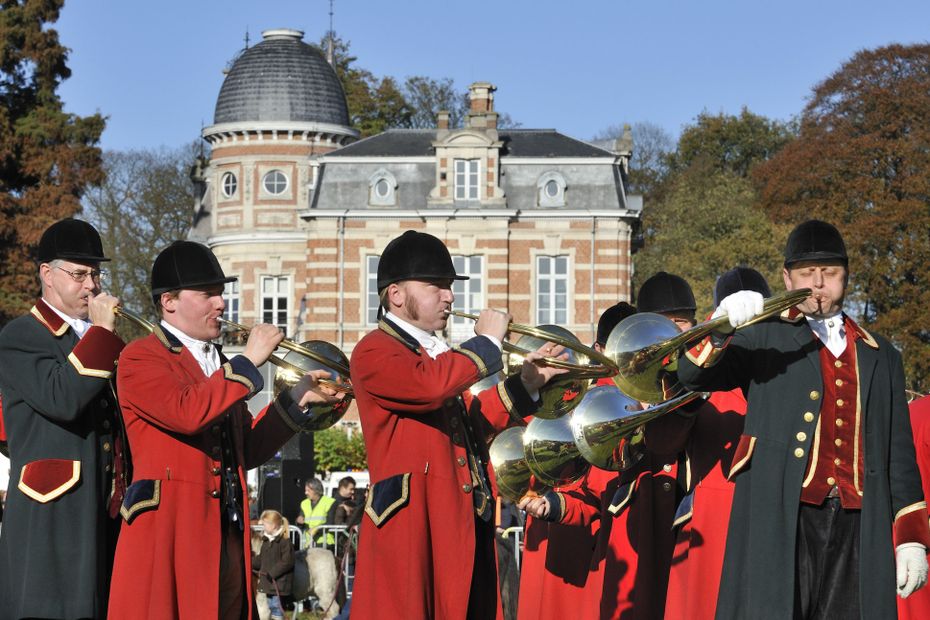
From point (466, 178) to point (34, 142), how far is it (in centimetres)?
1757

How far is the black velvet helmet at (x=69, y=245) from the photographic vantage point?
8086 mm

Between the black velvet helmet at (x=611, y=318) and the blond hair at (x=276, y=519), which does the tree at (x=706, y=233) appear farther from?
the black velvet helmet at (x=611, y=318)

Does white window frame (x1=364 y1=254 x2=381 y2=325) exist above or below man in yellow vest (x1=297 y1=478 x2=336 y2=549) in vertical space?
above

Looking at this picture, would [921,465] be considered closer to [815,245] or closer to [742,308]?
[815,245]

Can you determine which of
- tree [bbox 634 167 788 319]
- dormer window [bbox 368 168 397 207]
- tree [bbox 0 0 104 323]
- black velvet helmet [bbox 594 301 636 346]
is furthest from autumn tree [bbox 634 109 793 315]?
black velvet helmet [bbox 594 301 636 346]

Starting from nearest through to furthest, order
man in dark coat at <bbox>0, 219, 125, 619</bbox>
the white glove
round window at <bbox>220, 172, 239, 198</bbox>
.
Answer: the white glove, man in dark coat at <bbox>0, 219, 125, 619</bbox>, round window at <bbox>220, 172, 239, 198</bbox>

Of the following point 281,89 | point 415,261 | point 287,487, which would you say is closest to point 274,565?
point 287,487

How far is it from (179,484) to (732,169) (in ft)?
196

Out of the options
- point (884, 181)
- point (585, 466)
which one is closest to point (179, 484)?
point (585, 466)

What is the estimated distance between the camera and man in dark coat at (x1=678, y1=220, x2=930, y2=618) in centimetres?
680

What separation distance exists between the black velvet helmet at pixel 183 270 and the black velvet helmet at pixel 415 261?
2.72ft

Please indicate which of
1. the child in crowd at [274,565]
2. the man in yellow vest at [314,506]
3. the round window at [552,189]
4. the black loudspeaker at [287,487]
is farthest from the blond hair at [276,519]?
the round window at [552,189]

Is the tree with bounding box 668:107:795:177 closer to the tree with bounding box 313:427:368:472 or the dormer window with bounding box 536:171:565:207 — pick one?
the dormer window with bounding box 536:171:565:207

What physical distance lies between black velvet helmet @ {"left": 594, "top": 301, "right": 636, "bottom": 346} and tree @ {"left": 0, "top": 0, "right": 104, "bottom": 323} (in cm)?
2638
